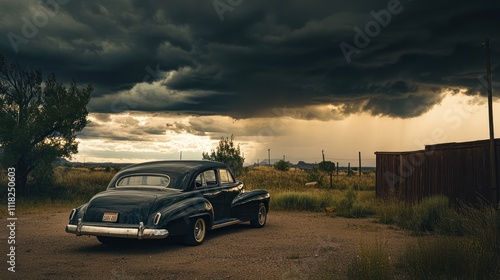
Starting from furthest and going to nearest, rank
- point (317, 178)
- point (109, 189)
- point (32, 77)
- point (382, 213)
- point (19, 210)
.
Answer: point (317, 178), point (32, 77), point (19, 210), point (382, 213), point (109, 189)

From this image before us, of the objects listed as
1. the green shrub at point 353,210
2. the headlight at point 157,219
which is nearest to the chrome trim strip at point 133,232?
the headlight at point 157,219

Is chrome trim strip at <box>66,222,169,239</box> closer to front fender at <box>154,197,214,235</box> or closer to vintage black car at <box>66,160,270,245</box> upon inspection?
vintage black car at <box>66,160,270,245</box>

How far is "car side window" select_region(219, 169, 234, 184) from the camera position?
11392 millimetres

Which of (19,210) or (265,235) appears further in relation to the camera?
(19,210)

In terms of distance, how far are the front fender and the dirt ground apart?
18.3 inches

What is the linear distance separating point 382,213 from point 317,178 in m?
21.6

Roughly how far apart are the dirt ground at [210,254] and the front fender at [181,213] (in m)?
0.47

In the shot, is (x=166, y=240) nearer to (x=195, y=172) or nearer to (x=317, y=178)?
(x=195, y=172)

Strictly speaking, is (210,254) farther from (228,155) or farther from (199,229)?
(228,155)

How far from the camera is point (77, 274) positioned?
7.27m

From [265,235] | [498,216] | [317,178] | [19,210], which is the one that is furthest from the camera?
[317,178]

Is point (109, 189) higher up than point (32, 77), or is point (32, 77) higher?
point (32, 77)

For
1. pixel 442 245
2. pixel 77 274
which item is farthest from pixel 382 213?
pixel 77 274

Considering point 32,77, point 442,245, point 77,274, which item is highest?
point 32,77
